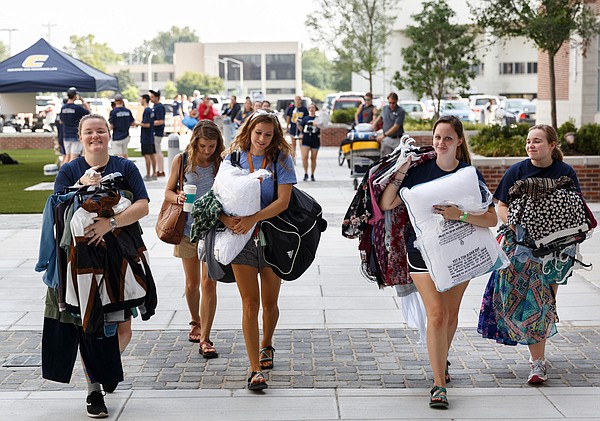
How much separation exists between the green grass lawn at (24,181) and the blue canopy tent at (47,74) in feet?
6.78

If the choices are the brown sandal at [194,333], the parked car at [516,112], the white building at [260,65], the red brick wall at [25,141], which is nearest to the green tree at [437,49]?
the red brick wall at [25,141]

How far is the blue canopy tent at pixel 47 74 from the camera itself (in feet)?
70.1

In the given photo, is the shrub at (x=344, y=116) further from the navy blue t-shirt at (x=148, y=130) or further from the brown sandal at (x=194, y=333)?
the brown sandal at (x=194, y=333)

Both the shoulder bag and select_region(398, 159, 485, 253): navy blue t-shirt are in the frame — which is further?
the shoulder bag

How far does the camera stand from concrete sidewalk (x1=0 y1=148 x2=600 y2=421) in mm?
5977

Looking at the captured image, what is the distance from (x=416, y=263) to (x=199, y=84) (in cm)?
11188

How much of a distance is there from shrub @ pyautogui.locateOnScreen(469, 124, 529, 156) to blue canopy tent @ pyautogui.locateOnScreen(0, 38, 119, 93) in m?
8.34

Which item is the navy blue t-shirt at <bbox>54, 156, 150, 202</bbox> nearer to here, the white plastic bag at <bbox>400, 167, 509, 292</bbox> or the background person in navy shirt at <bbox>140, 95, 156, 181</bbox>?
the white plastic bag at <bbox>400, 167, 509, 292</bbox>

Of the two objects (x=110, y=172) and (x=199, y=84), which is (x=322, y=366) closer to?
(x=110, y=172)

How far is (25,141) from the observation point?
3444cm

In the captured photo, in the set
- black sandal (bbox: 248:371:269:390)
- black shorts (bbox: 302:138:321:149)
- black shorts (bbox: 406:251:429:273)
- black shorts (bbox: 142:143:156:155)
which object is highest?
black shorts (bbox: 302:138:321:149)

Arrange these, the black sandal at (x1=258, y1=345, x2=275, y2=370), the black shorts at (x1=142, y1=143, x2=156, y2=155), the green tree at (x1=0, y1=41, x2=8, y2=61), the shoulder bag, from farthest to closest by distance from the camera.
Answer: the green tree at (x1=0, y1=41, x2=8, y2=61) → the black shorts at (x1=142, y1=143, x2=156, y2=155) → the shoulder bag → the black sandal at (x1=258, y1=345, x2=275, y2=370)

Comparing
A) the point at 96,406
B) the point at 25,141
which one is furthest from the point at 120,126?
the point at 96,406

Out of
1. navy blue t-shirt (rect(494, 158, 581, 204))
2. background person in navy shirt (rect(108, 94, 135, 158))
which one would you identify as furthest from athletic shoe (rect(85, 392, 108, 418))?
background person in navy shirt (rect(108, 94, 135, 158))
